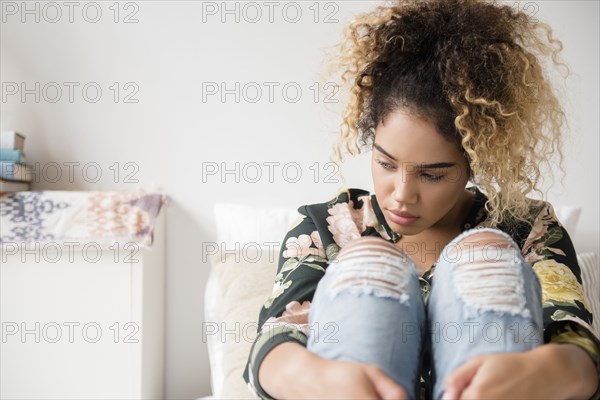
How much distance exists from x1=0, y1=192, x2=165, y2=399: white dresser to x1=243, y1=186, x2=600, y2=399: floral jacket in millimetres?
640

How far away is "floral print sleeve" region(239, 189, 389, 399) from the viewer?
94cm

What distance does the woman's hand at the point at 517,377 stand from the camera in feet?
2.42

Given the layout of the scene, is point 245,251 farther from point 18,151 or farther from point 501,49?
point 501,49

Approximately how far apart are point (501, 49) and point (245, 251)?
847 millimetres

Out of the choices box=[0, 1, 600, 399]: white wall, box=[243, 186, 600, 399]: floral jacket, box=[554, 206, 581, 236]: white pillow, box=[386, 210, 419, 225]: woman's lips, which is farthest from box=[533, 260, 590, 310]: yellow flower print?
box=[0, 1, 600, 399]: white wall

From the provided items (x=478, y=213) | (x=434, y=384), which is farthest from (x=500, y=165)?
(x=434, y=384)

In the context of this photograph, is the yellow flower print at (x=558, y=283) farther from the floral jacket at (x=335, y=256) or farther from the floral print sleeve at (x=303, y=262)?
the floral print sleeve at (x=303, y=262)

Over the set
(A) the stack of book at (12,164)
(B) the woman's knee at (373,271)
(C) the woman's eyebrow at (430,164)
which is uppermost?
(A) the stack of book at (12,164)

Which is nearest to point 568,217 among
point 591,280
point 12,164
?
point 591,280

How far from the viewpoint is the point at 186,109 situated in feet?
6.57

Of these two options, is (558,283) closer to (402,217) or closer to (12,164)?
(402,217)

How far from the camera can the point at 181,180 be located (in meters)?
2.01

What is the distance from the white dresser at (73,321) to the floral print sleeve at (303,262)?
2.06 ft

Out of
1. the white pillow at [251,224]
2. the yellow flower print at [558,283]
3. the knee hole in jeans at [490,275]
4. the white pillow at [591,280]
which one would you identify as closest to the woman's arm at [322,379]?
the knee hole in jeans at [490,275]
